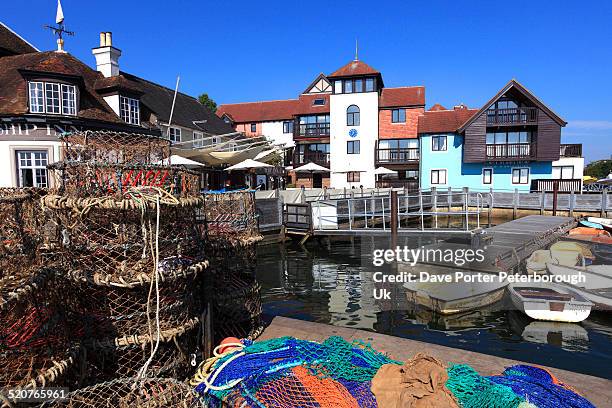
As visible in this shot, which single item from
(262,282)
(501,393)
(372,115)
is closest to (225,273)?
(501,393)

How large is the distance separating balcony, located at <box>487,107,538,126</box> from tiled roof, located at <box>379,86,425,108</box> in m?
7.44

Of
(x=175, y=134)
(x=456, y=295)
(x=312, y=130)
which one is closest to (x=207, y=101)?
(x=312, y=130)

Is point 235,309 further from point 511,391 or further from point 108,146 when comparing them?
point 511,391

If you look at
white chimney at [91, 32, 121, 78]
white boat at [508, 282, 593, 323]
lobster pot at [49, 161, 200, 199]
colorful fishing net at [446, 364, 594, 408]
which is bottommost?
white boat at [508, 282, 593, 323]

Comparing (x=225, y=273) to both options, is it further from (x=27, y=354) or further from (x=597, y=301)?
(x=597, y=301)

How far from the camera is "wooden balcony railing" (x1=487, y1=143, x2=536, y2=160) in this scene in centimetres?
3488

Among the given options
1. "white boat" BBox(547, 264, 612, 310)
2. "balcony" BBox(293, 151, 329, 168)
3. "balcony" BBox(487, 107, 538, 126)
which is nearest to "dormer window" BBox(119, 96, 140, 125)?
"balcony" BBox(293, 151, 329, 168)

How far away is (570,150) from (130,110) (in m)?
38.4

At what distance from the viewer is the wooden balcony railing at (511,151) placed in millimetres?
34875

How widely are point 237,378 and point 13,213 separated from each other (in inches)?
100

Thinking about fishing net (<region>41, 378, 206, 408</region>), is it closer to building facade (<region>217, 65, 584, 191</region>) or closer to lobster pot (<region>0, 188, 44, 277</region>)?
lobster pot (<region>0, 188, 44, 277</region>)

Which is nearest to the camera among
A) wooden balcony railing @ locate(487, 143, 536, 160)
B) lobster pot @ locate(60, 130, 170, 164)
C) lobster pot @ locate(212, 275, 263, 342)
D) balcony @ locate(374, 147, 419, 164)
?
lobster pot @ locate(60, 130, 170, 164)

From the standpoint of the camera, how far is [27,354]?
2965 mm

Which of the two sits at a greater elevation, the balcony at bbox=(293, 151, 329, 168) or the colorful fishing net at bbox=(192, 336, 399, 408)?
the balcony at bbox=(293, 151, 329, 168)
